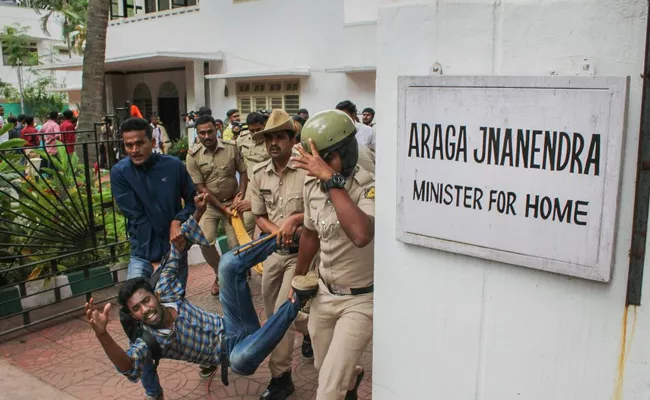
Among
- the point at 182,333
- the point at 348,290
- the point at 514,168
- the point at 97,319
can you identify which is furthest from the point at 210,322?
the point at 514,168

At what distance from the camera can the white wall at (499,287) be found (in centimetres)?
176

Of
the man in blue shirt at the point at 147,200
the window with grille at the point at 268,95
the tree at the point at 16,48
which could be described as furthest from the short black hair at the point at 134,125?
the tree at the point at 16,48

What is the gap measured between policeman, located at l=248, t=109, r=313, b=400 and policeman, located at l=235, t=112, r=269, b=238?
0.75 metres

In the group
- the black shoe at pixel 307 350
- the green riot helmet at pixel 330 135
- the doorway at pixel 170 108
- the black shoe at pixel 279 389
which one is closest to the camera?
the green riot helmet at pixel 330 135

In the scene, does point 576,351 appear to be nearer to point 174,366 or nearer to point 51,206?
point 174,366

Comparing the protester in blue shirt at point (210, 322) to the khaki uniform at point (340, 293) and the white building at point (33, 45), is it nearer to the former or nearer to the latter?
the khaki uniform at point (340, 293)

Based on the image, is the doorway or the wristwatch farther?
the doorway

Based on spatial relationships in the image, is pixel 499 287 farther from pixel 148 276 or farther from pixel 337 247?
pixel 148 276

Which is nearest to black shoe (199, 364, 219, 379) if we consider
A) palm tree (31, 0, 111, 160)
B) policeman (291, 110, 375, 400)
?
policeman (291, 110, 375, 400)

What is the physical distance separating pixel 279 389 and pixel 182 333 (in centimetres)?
75

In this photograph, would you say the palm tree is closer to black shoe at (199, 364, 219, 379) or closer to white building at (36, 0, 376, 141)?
white building at (36, 0, 376, 141)

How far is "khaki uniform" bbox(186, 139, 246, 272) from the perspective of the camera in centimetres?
537

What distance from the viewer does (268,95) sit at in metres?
14.5

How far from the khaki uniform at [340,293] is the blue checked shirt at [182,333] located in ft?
2.59
